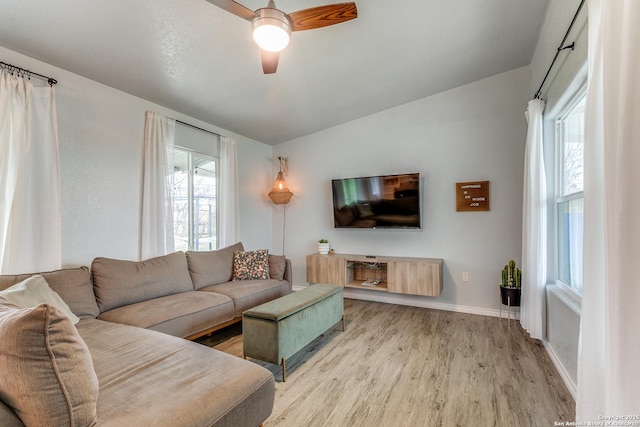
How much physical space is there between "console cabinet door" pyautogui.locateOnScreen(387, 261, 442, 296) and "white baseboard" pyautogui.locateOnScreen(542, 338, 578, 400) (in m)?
1.17

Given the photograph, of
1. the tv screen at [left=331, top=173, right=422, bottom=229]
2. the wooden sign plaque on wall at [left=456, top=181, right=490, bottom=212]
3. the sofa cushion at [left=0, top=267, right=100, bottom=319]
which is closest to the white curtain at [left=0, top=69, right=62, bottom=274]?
the sofa cushion at [left=0, top=267, right=100, bottom=319]

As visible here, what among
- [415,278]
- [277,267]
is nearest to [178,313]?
[277,267]

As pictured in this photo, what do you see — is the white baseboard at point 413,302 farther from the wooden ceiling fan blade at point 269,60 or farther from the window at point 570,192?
the wooden ceiling fan blade at point 269,60

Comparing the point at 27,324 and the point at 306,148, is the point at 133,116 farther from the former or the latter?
the point at 27,324

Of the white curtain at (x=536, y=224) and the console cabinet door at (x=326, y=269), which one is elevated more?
the white curtain at (x=536, y=224)

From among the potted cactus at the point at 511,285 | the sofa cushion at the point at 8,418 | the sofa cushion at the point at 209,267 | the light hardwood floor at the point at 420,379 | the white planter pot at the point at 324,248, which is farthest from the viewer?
the white planter pot at the point at 324,248

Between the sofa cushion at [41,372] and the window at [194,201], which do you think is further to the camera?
the window at [194,201]

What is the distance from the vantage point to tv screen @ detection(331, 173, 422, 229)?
13.0 ft

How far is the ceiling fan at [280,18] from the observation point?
1766 mm

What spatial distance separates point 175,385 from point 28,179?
2.30 m

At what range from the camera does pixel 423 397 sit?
2023 millimetres

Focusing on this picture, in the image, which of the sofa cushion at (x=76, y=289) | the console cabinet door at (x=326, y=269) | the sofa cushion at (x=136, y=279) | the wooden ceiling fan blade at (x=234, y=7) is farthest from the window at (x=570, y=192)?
the sofa cushion at (x=76, y=289)

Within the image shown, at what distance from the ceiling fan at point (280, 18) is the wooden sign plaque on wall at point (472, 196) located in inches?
108

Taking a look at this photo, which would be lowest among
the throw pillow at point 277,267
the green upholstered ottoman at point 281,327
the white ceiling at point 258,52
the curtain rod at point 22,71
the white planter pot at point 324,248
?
the green upholstered ottoman at point 281,327
